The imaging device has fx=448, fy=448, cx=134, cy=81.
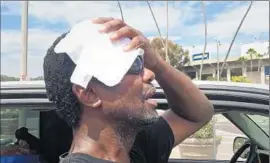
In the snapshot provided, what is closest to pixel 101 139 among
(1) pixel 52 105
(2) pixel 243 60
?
(1) pixel 52 105

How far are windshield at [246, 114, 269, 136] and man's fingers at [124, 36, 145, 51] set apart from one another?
819mm

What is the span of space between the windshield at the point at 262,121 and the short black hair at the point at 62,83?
984 millimetres

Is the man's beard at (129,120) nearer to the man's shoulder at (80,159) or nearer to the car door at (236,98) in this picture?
the man's shoulder at (80,159)

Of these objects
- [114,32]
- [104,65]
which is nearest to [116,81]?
[104,65]

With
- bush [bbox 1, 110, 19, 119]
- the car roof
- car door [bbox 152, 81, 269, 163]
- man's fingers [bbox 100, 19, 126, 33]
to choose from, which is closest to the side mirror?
car door [bbox 152, 81, 269, 163]

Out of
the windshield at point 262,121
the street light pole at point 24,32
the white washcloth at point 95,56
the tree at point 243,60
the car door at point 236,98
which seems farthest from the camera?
the tree at point 243,60

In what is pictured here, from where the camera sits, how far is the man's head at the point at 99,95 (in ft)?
4.24

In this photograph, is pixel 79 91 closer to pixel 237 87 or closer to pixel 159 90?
pixel 159 90

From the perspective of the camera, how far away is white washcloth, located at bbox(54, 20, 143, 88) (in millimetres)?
1262

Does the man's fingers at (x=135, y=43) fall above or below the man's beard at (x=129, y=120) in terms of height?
above

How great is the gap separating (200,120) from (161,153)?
0.24 metres

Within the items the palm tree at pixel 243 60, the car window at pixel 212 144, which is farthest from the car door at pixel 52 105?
the palm tree at pixel 243 60

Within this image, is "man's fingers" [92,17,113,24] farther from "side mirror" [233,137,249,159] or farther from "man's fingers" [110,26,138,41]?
"side mirror" [233,137,249,159]

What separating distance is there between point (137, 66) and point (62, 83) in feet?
0.74
